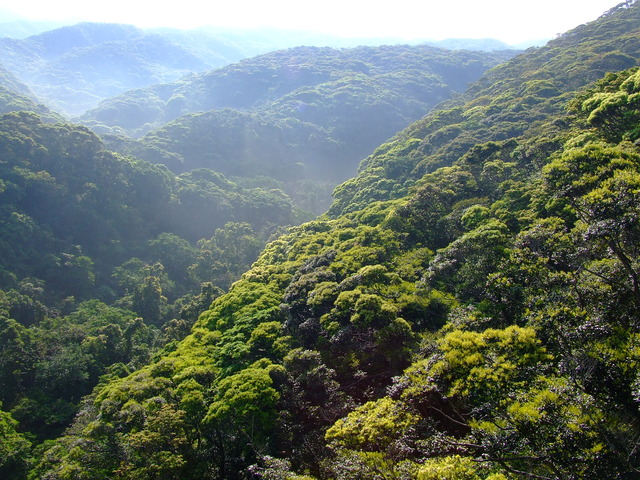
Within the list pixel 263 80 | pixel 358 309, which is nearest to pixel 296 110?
pixel 263 80

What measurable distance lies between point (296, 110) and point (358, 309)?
11070 centimetres

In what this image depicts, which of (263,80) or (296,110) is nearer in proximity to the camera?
(296,110)

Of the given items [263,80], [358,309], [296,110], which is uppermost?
[263,80]

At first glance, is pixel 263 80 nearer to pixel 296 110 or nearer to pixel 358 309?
pixel 296 110

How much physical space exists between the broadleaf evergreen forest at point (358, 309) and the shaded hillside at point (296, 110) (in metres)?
26.5

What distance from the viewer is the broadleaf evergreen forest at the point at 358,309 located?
11203 mm

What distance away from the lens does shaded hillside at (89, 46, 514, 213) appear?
325ft

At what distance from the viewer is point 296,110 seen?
121062 mm

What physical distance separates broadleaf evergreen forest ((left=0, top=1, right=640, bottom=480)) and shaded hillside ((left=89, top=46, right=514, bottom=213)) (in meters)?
26.5

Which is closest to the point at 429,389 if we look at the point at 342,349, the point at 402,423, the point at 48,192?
the point at 402,423

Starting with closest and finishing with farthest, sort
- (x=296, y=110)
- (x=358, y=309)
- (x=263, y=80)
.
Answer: (x=358, y=309)
(x=296, y=110)
(x=263, y=80)

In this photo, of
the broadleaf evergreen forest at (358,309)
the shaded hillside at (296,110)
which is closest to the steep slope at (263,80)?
the shaded hillside at (296,110)

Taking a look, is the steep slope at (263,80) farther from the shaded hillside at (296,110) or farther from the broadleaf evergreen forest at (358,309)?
the broadleaf evergreen forest at (358,309)

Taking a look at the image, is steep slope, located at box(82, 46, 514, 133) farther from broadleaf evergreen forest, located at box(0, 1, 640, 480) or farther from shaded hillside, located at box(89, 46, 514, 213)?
broadleaf evergreen forest, located at box(0, 1, 640, 480)
